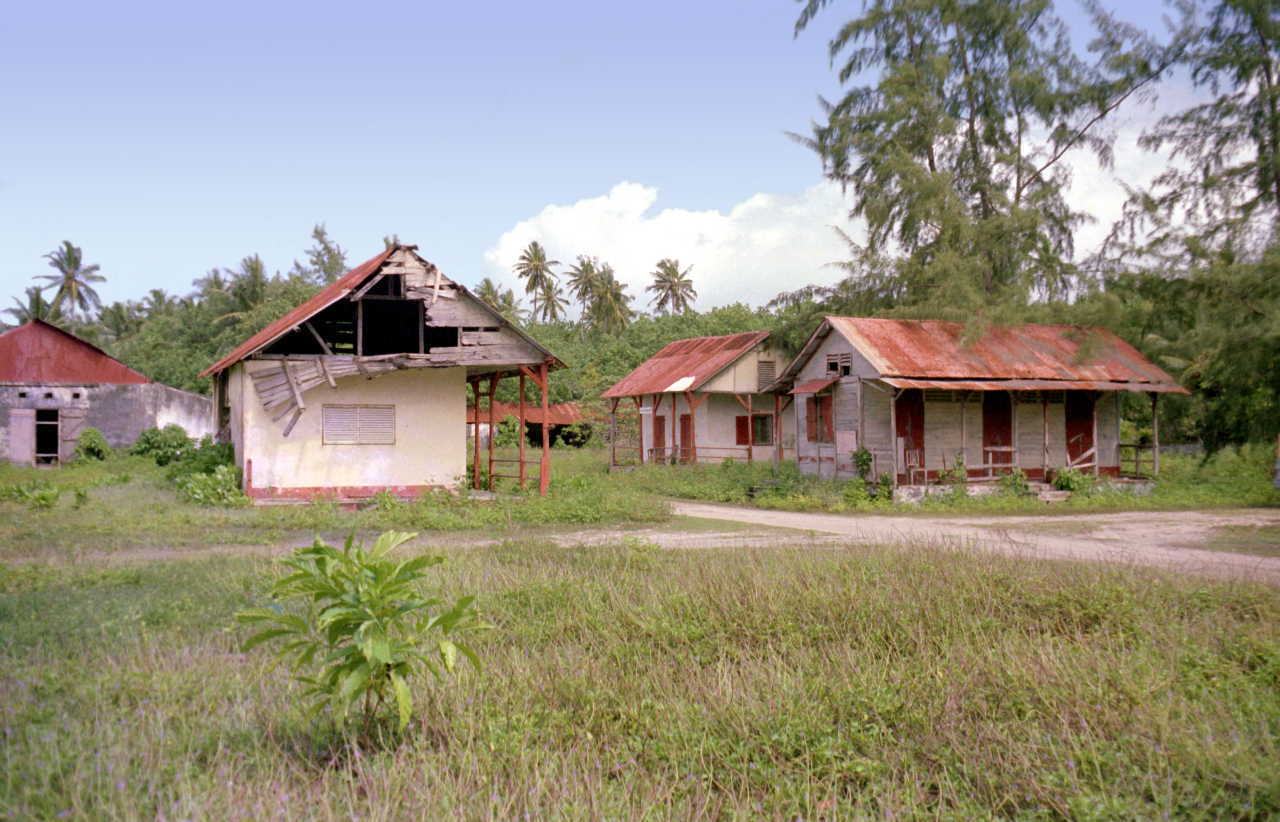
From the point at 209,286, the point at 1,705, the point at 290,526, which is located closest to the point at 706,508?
the point at 290,526

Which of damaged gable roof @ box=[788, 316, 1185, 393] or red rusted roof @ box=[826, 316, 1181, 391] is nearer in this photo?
damaged gable roof @ box=[788, 316, 1185, 393]

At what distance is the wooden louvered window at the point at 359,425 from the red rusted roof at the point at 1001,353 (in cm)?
1050

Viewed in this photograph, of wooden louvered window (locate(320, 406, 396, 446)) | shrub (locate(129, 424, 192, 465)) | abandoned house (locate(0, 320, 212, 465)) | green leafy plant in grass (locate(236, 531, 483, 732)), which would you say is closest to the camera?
green leafy plant in grass (locate(236, 531, 483, 732))

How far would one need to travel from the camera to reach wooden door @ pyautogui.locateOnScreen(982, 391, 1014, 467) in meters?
23.8

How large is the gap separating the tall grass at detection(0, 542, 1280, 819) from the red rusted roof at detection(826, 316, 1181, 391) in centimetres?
1446

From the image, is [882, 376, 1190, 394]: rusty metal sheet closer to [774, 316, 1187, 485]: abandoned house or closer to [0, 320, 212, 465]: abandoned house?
[774, 316, 1187, 485]: abandoned house

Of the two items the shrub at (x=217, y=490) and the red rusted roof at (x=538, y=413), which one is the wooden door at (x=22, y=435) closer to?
the red rusted roof at (x=538, y=413)

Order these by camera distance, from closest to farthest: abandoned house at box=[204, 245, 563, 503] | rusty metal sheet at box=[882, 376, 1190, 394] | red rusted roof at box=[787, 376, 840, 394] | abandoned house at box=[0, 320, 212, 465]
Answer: abandoned house at box=[204, 245, 563, 503] → rusty metal sheet at box=[882, 376, 1190, 394] → red rusted roof at box=[787, 376, 840, 394] → abandoned house at box=[0, 320, 212, 465]

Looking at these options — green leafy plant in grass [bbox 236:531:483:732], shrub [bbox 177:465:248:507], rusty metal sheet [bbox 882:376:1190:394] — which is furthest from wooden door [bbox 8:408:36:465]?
green leafy plant in grass [bbox 236:531:483:732]

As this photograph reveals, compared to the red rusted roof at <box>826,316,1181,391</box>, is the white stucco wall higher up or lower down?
lower down

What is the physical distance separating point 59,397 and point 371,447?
1996 centimetres

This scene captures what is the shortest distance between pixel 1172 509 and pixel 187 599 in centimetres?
1902

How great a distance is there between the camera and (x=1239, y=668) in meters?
6.08

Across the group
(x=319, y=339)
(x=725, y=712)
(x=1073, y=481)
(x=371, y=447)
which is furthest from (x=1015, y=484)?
(x=725, y=712)
